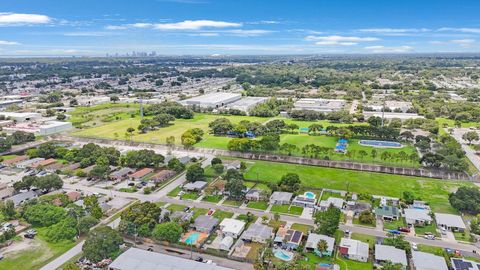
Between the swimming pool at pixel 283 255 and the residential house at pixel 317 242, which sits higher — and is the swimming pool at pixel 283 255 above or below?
below

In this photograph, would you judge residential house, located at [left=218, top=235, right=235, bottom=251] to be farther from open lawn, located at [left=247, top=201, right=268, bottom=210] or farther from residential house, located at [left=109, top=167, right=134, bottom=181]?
residential house, located at [left=109, top=167, right=134, bottom=181]

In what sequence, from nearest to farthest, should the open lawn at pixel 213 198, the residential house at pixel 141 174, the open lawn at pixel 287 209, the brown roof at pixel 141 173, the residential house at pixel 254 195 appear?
1. the open lawn at pixel 287 209
2. the residential house at pixel 254 195
3. the open lawn at pixel 213 198
4. the residential house at pixel 141 174
5. the brown roof at pixel 141 173

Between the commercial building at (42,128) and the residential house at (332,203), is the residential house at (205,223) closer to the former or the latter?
the residential house at (332,203)

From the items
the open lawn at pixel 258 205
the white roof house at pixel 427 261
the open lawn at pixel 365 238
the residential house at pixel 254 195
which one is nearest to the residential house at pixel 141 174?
the residential house at pixel 254 195

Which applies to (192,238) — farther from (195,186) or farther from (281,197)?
(281,197)

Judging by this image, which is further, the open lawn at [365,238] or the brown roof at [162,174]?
the brown roof at [162,174]

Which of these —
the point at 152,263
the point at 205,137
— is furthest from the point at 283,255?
the point at 205,137
